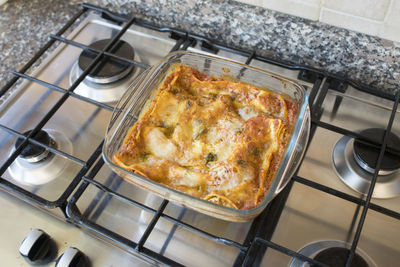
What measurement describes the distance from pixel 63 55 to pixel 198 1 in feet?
1.16

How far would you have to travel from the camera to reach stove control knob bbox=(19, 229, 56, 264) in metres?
0.60

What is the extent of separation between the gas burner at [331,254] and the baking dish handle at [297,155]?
0.40ft

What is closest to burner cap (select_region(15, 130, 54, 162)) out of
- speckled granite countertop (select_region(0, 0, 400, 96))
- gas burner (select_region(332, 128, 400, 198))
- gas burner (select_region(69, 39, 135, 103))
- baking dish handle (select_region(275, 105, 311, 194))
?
gas burner (select_region(69, 39, 135, 103))

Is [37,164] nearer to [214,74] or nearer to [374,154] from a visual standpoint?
[214,74]

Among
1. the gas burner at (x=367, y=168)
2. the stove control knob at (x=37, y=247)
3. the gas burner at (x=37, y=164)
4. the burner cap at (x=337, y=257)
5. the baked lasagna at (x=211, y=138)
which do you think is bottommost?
the stove control knob at (x=37, y=247)

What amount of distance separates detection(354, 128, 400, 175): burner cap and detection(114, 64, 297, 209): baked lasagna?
0.14 meters

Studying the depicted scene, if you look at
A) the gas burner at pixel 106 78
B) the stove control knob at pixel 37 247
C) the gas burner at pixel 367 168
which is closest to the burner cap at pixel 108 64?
the gas burner at pixel 106 78

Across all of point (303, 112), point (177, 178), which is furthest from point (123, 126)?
point (303, 112)

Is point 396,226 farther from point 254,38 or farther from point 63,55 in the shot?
point 63,55

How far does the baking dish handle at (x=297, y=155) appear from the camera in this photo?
590 millimetres

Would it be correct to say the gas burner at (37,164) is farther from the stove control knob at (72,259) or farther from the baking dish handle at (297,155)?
the baking dish handle at (297,155)

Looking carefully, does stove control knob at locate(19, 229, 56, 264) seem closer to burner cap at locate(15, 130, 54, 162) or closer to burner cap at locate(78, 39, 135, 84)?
burner cap at locate(15, 130, 54, 162)

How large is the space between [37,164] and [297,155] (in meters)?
0.48

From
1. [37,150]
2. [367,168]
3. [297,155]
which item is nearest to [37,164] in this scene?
[37,150]
